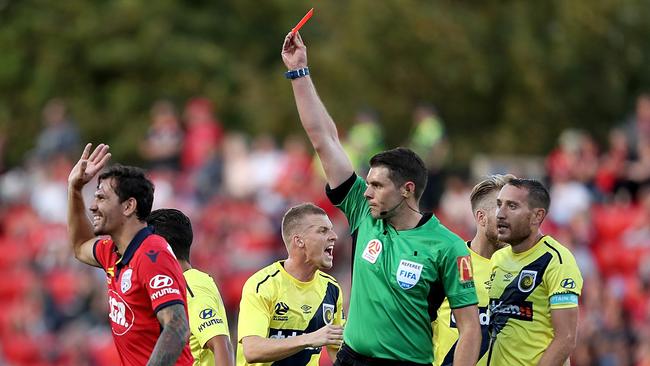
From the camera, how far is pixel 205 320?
958 cm

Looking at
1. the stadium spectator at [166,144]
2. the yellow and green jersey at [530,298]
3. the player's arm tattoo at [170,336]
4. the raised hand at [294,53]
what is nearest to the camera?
the player's arm tattoo at [170,336]

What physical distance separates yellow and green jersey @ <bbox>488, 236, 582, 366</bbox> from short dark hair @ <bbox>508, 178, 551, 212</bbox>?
241 mm

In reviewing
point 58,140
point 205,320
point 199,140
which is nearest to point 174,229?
Answer: point 205,320

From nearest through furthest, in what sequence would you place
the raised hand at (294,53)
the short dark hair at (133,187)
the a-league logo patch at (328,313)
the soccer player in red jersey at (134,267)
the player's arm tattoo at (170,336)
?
1. the player's arm tattoo at (170,336)
2. the soccer player in red jersey at (134,267)
3. the short dark hair at (133,187)
4. the raised hand at (294,53)
5. the a-league logo patch at (328,313)

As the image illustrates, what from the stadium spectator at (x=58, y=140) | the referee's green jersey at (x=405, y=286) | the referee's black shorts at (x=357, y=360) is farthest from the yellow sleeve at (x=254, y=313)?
the stadium spectator at (x=58, y=140)

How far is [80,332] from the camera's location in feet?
72.3

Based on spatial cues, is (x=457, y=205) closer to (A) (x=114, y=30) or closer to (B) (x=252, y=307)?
(B) (x=252, y=307)

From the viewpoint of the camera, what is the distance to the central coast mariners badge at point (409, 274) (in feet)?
28.3

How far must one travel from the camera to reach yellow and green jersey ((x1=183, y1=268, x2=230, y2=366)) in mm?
9562

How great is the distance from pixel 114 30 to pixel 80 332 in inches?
759

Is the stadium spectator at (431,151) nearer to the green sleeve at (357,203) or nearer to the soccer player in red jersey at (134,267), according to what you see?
the green sleeve at (357,203)

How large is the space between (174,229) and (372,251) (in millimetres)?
1561

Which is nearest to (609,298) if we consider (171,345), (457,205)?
(457,205)

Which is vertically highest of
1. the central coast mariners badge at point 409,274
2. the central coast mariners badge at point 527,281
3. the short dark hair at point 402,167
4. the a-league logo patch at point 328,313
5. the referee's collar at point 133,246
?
the short dark hair at point 402,167
